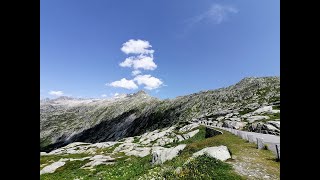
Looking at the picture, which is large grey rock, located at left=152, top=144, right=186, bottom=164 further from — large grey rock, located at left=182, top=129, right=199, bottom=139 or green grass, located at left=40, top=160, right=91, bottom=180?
large grey rock, located at left=182, top=129, right=199, bottom=139

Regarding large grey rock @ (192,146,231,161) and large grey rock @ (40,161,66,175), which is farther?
large grey rock @ (40,161,66,175)

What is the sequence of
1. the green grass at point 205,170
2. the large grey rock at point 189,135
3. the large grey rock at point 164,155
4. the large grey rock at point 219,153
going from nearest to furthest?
the green grass at point 205,170, the large grey rock at point 219,153, the large grey rock at point 164,155, the large grey rock at point 189,135

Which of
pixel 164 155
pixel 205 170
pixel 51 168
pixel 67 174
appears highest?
pixel 205 170

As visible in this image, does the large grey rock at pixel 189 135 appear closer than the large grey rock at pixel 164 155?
No

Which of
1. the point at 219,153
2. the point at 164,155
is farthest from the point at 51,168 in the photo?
the point at 219,153

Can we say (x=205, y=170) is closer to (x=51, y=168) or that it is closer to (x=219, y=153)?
(x=219, y=153)

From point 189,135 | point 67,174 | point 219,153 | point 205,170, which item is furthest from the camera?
point 189,135

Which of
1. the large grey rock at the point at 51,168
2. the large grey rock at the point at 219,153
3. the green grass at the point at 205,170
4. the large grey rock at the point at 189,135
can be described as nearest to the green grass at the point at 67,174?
the large grey rock at the point at 51,168

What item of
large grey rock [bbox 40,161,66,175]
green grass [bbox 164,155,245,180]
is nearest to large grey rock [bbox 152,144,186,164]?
green grass [bbox 164,155,245,180]

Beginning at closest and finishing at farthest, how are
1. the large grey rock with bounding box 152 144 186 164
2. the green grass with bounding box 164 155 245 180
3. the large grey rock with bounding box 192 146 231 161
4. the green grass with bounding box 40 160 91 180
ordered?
the green grass with bounding box 164 155 245 180
the large grey rock with bounding box 192 146 231 161
the large grey rock with bounding box 152 144 186 164
the green grass with bounding box 40 160 91 180

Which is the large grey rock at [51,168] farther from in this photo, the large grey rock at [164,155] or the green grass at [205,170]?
the green grass at [205,170]
